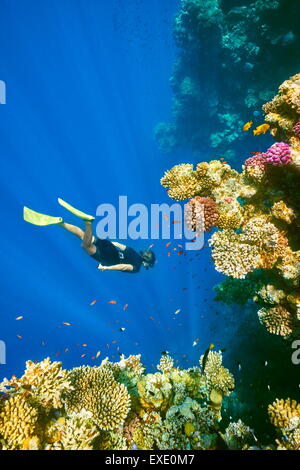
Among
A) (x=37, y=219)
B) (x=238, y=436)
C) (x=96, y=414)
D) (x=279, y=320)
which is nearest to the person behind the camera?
(x=96, y=414)

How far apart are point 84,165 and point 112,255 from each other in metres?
61.3

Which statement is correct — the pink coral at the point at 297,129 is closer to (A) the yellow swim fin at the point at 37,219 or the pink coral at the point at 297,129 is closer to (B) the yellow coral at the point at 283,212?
(B) the yellow coral at the point at 283,212

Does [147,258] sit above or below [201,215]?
above

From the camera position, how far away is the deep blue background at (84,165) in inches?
1647

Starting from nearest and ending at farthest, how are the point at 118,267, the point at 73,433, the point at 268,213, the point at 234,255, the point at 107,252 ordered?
the point at 73,433 → the point at 234,255 → the point at 268,213 → the point at 118,267 → the point at 107,252

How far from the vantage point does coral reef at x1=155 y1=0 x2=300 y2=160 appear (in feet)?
37.9

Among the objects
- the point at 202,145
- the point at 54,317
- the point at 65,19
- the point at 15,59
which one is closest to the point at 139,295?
the point at 54,317

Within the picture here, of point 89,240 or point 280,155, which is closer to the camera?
point 280,155

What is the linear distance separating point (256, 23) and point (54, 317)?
199 feet

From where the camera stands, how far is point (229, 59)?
1446cm

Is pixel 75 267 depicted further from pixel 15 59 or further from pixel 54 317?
A: pixel 15 59

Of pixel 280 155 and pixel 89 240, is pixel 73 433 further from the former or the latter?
pixel 280 155

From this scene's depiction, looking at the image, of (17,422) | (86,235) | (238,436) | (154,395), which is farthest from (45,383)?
(86,235)
